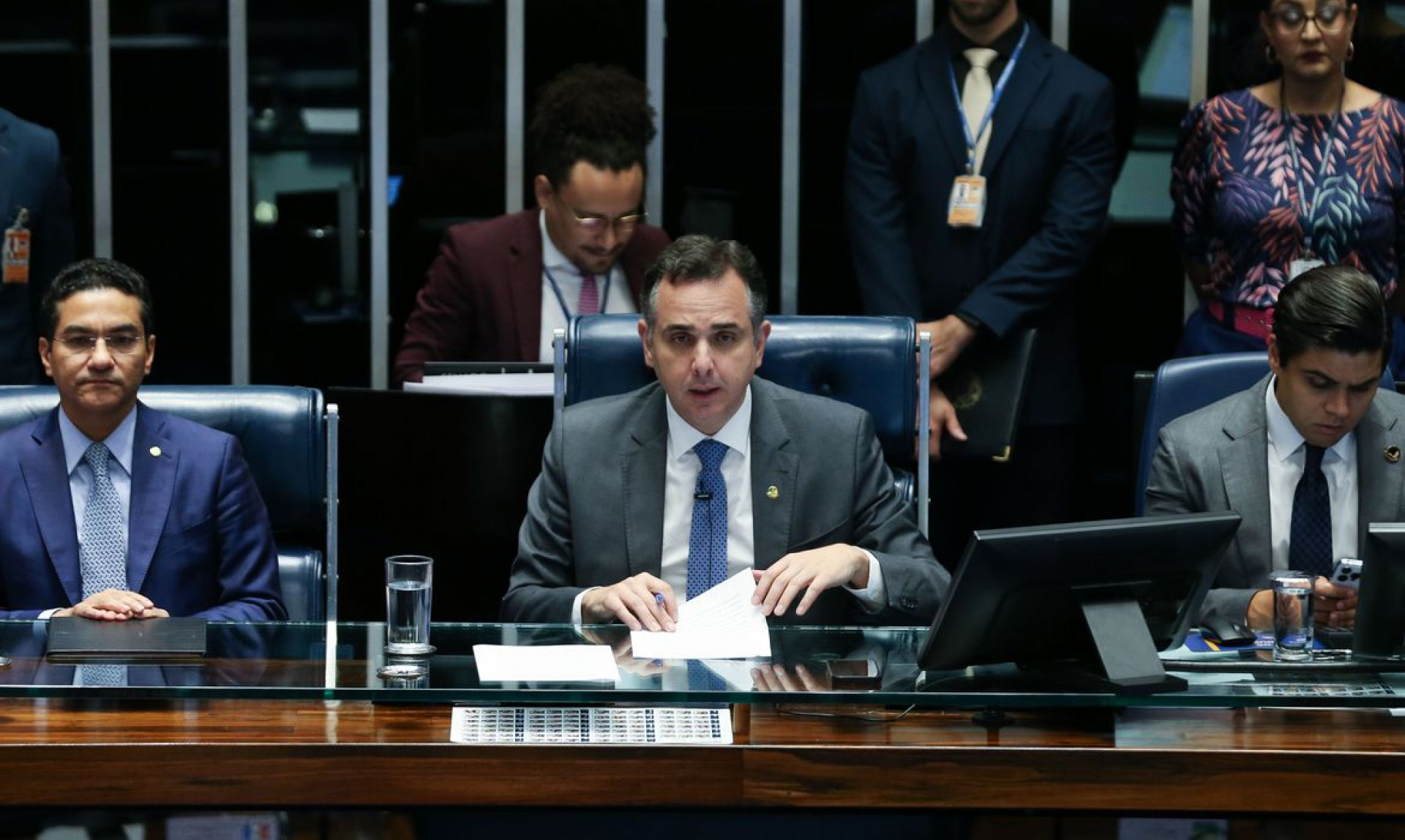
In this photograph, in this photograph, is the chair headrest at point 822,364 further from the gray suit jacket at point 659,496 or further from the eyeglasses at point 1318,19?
the eyeglasses at point 1318,19

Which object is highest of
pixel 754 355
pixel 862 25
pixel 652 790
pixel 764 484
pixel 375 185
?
pixel 862 25

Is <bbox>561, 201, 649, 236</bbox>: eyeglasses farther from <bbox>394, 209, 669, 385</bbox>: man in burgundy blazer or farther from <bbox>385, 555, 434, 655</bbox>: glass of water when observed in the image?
<bbox>385, 555, 434, 655</bbox>: glass of water

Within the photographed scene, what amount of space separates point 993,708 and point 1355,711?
0.50 meters

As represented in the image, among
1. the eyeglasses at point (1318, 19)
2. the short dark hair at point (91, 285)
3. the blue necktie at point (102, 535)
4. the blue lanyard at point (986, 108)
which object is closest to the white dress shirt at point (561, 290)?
the blue lanyard at point (986, 108)

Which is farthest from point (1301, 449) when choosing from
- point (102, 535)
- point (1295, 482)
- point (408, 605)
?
point (102, 535)

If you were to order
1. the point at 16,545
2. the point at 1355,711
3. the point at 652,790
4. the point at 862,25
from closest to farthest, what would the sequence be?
the point at 652,790
the point at 1355,711
the point at 16,545
the point at 862,25

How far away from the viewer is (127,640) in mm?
2824

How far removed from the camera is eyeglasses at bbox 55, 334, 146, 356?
366 cm

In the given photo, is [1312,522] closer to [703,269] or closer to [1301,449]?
[1301,449]

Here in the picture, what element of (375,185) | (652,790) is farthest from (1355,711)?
(375,185)

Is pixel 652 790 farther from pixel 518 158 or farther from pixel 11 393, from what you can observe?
pixel 518 158

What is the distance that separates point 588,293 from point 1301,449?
1.79 m

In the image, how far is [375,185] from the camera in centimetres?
557

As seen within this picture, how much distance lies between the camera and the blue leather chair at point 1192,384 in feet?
12.7
